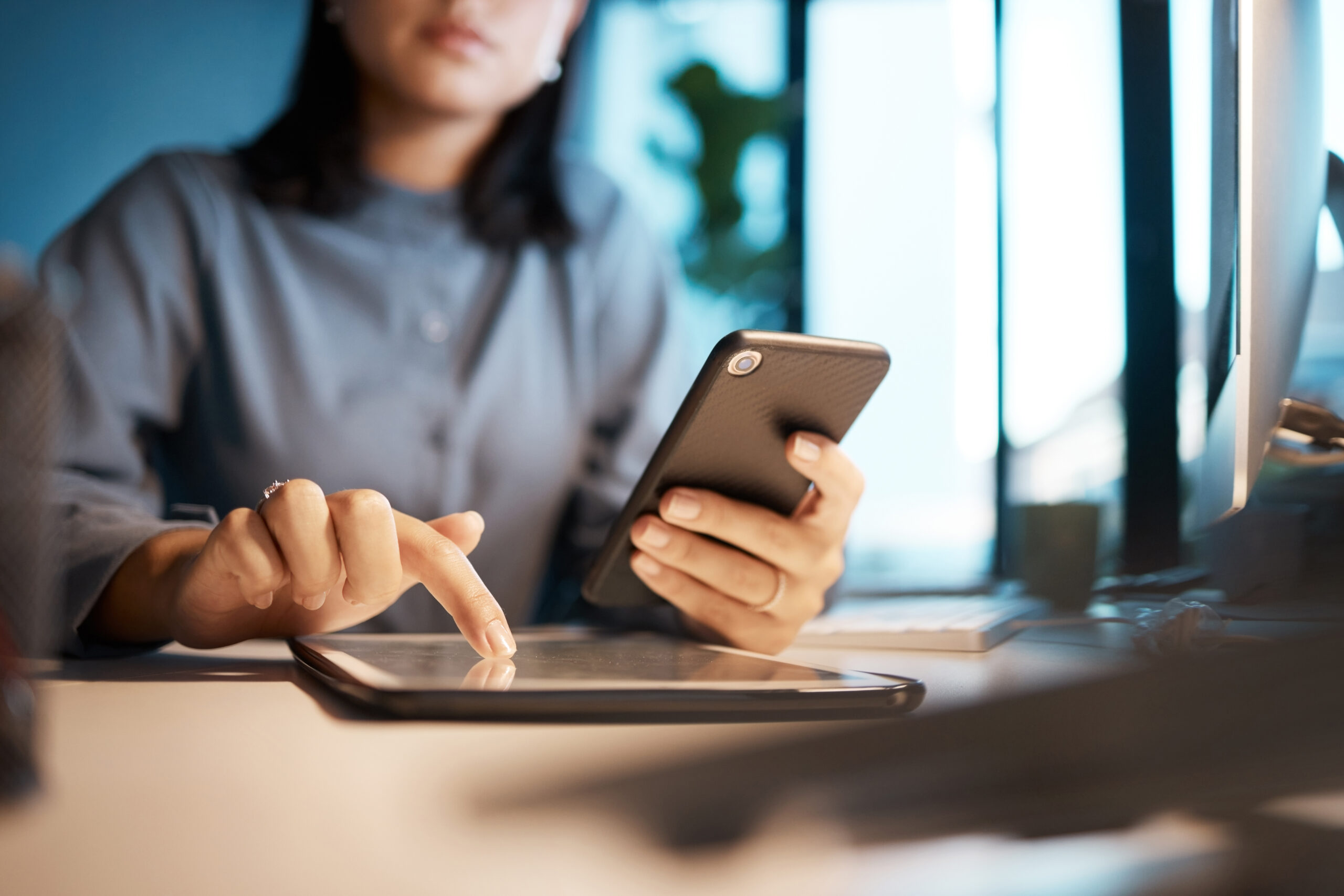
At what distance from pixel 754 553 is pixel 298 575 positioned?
247 mm

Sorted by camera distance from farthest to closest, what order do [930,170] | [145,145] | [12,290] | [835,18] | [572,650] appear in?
[835,18] < [930,170] < [145,145] < [572,650] < [12,290]

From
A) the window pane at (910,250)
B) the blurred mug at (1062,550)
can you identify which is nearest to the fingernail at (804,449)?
the blurred mug at (1062,550)

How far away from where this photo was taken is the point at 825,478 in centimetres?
45

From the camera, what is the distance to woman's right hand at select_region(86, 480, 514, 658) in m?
0.33

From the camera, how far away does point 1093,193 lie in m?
0.92

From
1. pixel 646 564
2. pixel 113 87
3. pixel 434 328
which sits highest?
pixel 113 87

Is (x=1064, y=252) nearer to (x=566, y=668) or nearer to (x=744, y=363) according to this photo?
(x=744, y=363)

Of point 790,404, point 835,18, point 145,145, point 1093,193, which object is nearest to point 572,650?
point 790,404

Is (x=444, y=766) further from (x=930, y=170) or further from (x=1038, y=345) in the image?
(x=930, y=170)

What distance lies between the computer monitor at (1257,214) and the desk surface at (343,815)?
25 centimetres

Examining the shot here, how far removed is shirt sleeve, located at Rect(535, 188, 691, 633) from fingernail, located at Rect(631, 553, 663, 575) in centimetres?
34

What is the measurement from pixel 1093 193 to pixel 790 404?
71 cm

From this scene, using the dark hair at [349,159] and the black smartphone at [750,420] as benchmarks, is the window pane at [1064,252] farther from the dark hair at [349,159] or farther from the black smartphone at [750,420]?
the dark hair at [349,159]

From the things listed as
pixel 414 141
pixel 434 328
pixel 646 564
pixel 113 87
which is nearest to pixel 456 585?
pixel 646 564
